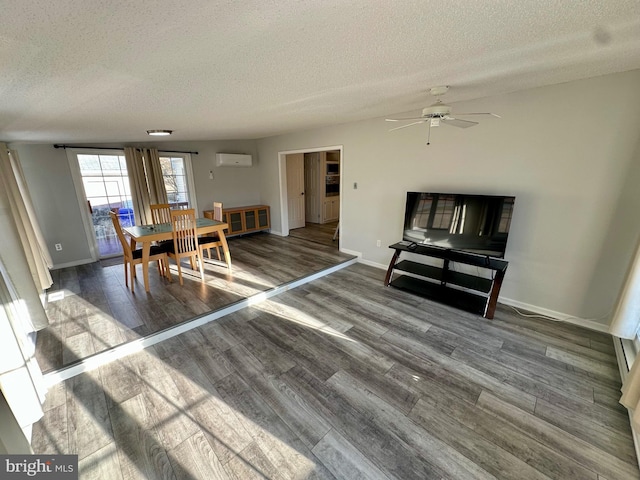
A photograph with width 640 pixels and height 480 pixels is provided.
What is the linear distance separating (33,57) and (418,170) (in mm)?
3567

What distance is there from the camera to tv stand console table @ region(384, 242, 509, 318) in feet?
9.11

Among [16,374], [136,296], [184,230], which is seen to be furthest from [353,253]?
[16,374]

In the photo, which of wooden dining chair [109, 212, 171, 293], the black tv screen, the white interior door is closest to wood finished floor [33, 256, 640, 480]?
the black tv screen

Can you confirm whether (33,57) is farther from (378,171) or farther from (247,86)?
(378,171)

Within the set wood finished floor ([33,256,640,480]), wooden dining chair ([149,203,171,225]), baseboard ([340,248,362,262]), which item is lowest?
wood finished floor ([33,256,640,480])

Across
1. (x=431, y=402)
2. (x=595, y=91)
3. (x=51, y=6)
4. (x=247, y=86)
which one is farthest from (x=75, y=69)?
(x=595, y=91)

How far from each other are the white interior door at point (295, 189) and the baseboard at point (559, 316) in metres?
4.88

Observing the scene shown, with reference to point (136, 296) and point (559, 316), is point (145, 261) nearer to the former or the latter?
point (136, 296)

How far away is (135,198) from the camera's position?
15.1 ft

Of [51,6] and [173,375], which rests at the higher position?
[51,6]

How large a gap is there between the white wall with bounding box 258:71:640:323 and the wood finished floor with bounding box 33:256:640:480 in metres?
0.51

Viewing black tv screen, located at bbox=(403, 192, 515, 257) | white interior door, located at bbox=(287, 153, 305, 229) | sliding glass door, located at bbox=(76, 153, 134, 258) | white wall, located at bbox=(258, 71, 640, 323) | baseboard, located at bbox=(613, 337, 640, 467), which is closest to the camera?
baseboard, located at bbox=(613, 337, 640, 467)

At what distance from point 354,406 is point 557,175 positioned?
2.94 meters

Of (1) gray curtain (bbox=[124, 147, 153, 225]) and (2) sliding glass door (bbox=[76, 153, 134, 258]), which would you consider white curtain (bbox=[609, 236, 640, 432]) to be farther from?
(2) sliding glass door (bbox=[76, 153, 134, 258])
